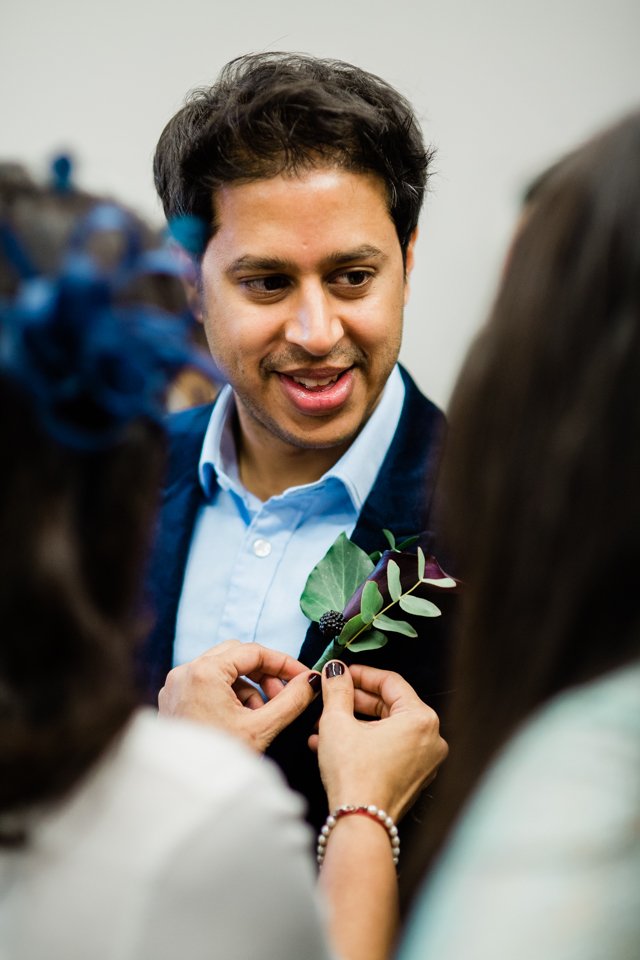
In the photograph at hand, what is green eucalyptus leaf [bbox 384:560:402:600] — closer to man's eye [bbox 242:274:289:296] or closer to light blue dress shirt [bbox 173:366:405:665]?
light blue dress shirt [bbox 173:366:405:665]

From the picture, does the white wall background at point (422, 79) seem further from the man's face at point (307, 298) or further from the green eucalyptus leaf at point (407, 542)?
the green eucalyptus leaf at point (407, 542)

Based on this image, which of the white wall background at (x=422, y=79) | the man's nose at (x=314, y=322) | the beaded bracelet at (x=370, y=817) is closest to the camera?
the beaded bracelet at (x=370, y=817)

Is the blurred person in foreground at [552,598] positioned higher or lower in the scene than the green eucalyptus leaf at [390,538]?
higher

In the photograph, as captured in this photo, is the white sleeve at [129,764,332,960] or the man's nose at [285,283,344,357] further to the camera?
the man's nose at [285,283,344,357]

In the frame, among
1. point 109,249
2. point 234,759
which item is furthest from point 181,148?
point 234,759

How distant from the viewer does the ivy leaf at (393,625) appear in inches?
55.0

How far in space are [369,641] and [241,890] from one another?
0.70 metres

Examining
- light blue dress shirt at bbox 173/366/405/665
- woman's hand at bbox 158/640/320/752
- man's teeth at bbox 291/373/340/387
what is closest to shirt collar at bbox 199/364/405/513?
light blue dress shirt at bbox 173/366/405/665

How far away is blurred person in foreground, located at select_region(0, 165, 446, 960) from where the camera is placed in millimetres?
696

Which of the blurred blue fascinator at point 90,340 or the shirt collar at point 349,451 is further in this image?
the shirt collar at point 349,451

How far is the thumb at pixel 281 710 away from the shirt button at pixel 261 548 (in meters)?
0.31

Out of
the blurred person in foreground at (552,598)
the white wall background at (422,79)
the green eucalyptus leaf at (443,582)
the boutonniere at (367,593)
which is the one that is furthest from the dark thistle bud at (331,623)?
the white wall background at (422,79)

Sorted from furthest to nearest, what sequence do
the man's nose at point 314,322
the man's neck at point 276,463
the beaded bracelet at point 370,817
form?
the man's neck at point 276,463, the man's nose at point 314,322, the beaded bracelet at point 370,817

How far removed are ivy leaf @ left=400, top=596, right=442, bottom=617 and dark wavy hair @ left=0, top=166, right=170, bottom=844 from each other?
0.67 meters
